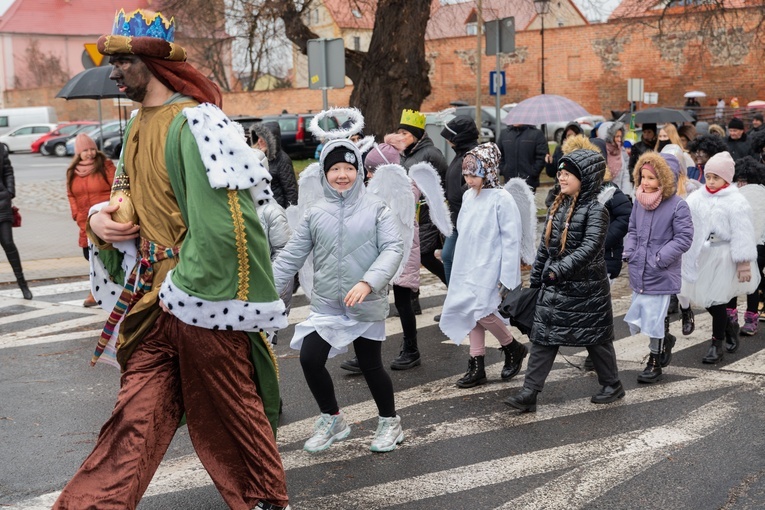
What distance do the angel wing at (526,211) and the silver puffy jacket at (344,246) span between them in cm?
193

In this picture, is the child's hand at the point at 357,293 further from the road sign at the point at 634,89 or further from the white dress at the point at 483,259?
the road sign at the point at 634,89

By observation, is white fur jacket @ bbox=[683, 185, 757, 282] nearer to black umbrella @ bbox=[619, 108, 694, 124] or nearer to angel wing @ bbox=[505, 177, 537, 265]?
angel wing @ bbox=[505, 177, 537, 265]

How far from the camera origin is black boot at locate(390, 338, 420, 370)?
24.0 ft

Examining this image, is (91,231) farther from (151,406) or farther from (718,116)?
(718,116)

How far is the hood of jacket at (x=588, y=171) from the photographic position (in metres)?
6.08

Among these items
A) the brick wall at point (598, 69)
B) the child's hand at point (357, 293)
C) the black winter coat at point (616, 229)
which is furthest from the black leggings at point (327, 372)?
the brick wall at point (598, 69)

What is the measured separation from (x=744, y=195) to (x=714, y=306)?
1.20 m

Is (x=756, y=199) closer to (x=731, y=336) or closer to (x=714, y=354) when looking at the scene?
(x=731, y=336)

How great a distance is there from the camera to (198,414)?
3779mm

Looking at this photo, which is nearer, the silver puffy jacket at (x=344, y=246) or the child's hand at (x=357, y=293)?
the child's hand at (x=357, y=293)

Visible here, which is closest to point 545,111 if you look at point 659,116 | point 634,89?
point 659,116

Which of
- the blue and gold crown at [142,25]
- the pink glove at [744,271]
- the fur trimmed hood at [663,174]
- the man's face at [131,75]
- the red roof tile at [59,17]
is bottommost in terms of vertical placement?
the pink glove at [744,271]

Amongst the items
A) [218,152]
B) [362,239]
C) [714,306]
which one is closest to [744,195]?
[714,306]

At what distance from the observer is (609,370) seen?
6.27 metres
